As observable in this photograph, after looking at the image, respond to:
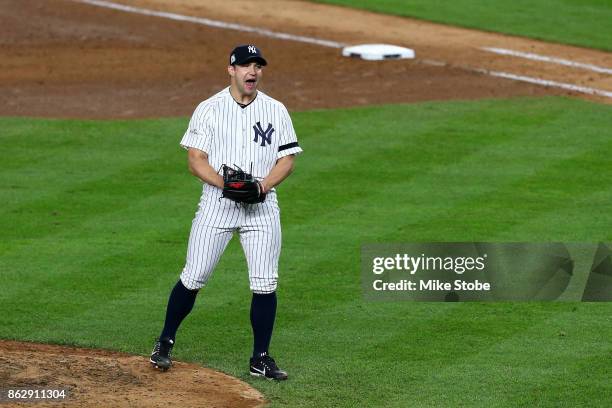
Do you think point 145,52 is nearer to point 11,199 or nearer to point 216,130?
point 11,199

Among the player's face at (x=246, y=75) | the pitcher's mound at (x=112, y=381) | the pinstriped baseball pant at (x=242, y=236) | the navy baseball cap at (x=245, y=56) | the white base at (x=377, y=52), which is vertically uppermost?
the navy baseball cap at (x=245, y=56)

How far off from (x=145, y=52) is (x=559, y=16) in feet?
22.7

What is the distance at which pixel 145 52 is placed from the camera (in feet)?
66.1

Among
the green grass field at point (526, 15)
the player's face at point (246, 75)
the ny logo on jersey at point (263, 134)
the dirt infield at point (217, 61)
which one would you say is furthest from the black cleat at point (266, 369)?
the green grass field at point (526, 15)

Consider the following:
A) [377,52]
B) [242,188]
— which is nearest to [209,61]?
[377,52]

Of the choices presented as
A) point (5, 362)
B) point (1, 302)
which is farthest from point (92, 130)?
point (5, 362)

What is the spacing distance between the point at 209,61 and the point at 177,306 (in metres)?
10.9

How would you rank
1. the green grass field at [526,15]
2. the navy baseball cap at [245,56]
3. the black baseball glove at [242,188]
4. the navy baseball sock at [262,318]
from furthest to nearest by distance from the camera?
the green grass field at [526,15] < the navy baseball sock at [262,318] < the navy baseball cap at [245,56] < the black baseball glove at [242,188]

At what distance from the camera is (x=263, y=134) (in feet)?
28.6

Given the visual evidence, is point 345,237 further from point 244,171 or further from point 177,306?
point 244,171

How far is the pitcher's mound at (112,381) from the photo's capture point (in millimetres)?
8164

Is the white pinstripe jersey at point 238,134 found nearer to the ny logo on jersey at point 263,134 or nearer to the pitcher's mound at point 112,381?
the ny logo on jersey at point 263,134

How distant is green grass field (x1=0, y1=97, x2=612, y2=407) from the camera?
8.90m

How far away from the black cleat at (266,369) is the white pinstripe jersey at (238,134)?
41.9 inches
